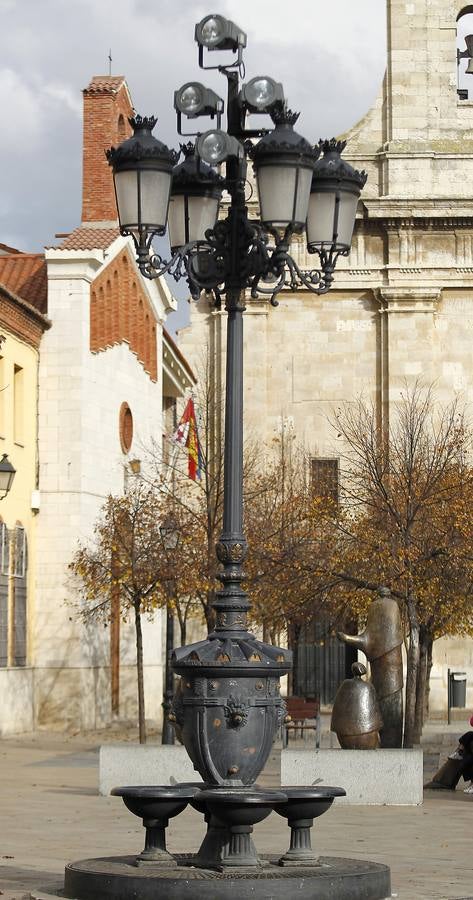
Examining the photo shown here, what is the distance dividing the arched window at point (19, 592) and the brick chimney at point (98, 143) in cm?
893

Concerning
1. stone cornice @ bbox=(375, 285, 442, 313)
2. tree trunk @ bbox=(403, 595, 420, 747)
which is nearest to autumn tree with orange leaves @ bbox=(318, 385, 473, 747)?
tree trunk @ bbox=(403, 595, 420, 747)

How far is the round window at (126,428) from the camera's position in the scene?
127ft

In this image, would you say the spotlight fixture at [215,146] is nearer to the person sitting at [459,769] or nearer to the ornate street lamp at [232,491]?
the ornate street lamp at [232,491]

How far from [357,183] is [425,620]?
14.9m

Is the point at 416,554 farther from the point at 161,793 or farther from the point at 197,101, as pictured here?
the point at 161,793

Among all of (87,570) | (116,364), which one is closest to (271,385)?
(116,364)

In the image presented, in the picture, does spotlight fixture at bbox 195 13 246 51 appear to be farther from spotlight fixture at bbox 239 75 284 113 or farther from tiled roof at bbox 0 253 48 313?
tiled roof at bbox 0 253 48 313

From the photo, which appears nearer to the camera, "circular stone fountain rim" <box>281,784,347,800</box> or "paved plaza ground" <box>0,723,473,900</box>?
"circular stone fountain rim" <box>281,784,347,800</box>

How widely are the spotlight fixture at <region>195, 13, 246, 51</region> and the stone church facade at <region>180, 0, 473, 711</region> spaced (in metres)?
31.9

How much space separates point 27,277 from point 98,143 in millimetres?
4548

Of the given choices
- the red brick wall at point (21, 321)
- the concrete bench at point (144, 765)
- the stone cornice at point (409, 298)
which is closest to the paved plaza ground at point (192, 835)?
the concrete bench at point (144, 765)

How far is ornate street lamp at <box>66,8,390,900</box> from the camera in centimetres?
1076

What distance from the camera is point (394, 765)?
1883 cm

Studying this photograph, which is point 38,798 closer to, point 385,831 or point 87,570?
point 385,831
